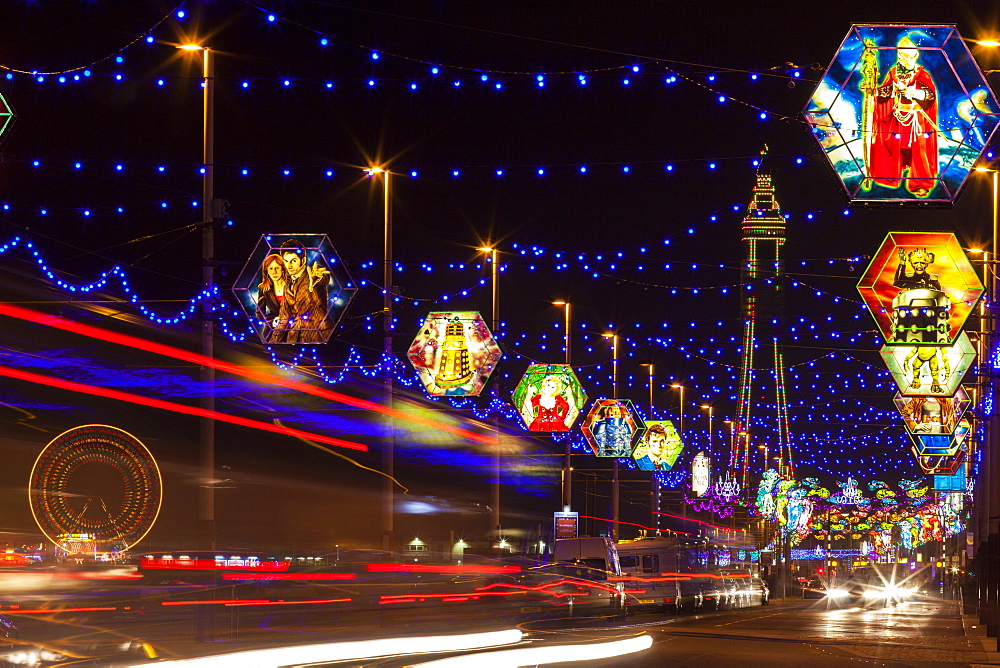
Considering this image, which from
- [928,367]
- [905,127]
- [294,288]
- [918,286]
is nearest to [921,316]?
[918,286]

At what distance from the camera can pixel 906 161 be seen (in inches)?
596

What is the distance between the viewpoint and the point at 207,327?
2159cm

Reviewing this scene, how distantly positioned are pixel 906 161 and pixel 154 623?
15554 mm

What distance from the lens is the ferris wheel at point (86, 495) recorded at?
22922 millimetres

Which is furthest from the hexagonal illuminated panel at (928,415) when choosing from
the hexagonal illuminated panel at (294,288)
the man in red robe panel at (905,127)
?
the man in red robe panel at (905,127)

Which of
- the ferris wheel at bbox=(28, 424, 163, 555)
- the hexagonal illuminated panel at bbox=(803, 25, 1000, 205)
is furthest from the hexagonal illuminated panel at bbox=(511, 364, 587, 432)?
the hexagonal illuminated panel at bbox=(803, 25, 1000, 205)

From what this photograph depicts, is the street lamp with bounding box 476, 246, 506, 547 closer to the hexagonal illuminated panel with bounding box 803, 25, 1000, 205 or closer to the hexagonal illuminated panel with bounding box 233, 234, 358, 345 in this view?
the hexagonal illuminated panel with bounding box 233, 234, 358, 345

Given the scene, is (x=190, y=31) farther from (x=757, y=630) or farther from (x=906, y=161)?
(x=757, y=630)

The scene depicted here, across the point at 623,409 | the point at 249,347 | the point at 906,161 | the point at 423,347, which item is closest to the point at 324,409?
the point at 249,347

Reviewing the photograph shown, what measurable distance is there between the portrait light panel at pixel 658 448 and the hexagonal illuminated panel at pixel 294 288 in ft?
91.8

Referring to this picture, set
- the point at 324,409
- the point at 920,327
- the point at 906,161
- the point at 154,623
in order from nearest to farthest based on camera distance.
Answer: the point at 906,161
the point at 920,327
the point at 154,623
the point at 324,409

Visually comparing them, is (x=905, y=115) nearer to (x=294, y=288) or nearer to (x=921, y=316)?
(x=921, y=316)

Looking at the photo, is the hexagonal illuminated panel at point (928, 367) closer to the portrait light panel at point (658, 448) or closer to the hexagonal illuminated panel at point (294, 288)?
the hexagonal illuminated panel at point (294, 288)

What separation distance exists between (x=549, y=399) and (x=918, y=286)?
1699 cm
